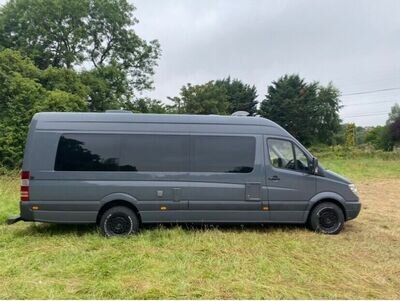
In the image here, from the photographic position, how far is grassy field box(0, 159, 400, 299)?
449cm

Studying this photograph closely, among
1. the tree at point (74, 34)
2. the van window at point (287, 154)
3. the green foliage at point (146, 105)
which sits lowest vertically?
the van window at point (287, 154)

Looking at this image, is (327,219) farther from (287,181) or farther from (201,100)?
(201,100)

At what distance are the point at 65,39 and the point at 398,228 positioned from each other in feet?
99.1

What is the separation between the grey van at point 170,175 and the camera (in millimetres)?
6906

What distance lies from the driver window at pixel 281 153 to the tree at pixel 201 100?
35424mm

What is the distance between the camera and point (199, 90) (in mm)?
44156

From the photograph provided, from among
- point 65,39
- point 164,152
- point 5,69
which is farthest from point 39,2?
point 164,152

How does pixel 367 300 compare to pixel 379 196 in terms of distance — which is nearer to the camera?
pixel 367 300

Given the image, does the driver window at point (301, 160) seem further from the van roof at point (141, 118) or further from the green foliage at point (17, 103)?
the green foliage at point (17, 103)

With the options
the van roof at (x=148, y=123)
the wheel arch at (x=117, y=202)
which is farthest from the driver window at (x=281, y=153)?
the wheel arch at (x=117, y=202)

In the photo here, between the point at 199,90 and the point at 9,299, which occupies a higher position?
the point at 199,90

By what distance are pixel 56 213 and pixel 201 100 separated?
3748 cm

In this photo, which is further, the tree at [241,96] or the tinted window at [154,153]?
the tree at [241,96]

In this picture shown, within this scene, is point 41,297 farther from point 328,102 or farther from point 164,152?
point 328,102
